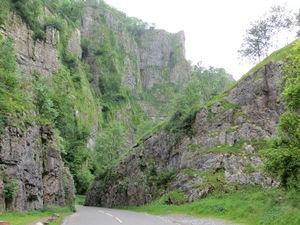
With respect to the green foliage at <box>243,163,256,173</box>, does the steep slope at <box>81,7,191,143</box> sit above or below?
above

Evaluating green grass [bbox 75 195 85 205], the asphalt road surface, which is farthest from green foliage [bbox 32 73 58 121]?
green grass [bbox 75 195 85 205]

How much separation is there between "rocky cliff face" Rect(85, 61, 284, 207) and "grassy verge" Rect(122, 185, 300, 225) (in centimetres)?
170

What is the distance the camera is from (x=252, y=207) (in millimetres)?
14219

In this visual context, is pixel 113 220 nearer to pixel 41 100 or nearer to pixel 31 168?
pixel 31 168

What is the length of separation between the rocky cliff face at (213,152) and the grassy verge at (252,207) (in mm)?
1704

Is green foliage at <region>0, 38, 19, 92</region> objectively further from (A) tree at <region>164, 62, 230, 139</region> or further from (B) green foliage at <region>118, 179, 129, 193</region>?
(A) tree at <region>164, 62, 230, 139</region>

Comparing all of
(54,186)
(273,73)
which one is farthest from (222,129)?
(54,186)

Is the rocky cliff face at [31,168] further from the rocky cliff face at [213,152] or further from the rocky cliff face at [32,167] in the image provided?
the rocky cliff face at [213,152]

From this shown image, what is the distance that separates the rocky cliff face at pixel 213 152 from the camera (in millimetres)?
23234

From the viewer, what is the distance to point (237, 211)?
14.9 m

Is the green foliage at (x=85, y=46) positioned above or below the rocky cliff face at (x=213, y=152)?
above

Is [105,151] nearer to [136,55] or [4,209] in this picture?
[4,209]

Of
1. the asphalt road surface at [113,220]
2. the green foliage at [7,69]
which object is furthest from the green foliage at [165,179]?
the green foliage at [7,69]

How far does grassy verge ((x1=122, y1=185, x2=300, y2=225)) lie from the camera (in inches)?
423
